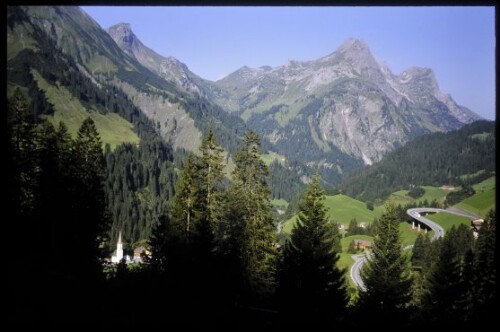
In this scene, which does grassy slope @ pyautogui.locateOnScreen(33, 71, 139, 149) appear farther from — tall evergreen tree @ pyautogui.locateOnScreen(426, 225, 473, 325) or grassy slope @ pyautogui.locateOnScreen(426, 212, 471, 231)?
tall evergreen tree @ pyautogui.locateOnScreen(426, 225, 473, 325)

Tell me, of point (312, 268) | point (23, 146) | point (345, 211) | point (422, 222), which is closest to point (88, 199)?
point (23, 146)

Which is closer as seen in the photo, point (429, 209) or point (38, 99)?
point (38, 99)

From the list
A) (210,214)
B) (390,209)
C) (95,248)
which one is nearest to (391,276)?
(390,209)

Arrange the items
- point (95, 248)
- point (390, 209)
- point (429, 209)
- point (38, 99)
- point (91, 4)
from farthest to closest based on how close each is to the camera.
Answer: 1. point (429, 209)
2. point (38, 99)
3. point (390, 209)
4. point (95, 248)
5. point (91, 4)

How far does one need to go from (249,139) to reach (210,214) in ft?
17.1

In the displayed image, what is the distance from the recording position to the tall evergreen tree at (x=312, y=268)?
22672mm

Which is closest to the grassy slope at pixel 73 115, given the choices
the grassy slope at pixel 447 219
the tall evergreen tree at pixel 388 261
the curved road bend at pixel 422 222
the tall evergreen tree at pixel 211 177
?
the curved road bend at pixel 422 222

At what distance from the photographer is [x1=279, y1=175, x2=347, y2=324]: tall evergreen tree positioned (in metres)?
22.7

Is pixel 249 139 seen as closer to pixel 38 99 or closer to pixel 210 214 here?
pixel 210 214

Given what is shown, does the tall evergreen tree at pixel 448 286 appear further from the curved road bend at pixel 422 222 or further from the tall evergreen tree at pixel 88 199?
the curved road bend at pixel 422 222

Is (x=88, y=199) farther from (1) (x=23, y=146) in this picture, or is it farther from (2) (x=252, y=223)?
(2) (x=252, y=223)

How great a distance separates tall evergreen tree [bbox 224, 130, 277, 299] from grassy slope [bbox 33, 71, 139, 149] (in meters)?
140

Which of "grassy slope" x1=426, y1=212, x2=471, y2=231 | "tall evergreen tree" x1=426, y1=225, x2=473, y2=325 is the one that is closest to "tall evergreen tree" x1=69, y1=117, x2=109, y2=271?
"tall evergreen tree" x1=426, y1=225, x2=473, y2=325

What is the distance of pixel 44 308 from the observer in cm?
650
